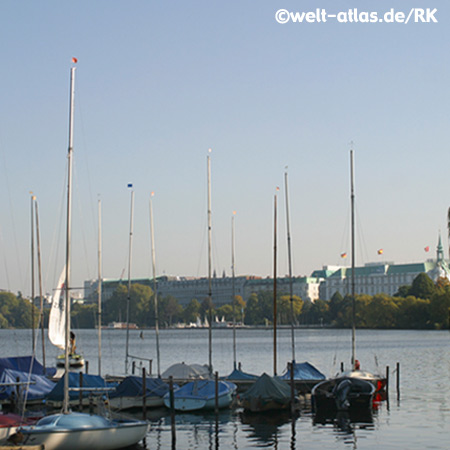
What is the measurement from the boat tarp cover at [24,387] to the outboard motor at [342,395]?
594 inches

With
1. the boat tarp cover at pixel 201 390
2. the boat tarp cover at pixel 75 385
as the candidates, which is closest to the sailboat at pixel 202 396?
the boat tarp cover at pixel 201 390

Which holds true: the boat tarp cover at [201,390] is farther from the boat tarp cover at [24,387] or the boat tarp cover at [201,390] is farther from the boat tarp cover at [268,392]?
the boat tarp cover at [24,387]

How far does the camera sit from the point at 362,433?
37.4 metres

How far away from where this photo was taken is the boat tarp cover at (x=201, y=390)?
42188mm

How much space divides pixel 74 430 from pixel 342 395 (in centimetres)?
1870

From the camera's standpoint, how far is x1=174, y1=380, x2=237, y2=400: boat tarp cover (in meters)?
42.2

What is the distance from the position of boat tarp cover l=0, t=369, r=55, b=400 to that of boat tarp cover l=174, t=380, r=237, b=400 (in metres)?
7.28

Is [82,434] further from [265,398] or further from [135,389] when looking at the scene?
[265,398]

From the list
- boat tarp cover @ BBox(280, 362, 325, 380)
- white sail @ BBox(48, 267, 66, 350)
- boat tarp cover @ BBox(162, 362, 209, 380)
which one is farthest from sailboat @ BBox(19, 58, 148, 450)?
white sail @ BBox(48, 267, 66, 350)

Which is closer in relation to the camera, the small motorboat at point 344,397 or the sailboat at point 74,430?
the sailboat at point 74,430

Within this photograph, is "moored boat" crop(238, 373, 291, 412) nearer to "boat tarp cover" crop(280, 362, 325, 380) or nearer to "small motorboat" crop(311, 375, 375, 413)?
"small motorboat" crop(311, 375, 375, 413)

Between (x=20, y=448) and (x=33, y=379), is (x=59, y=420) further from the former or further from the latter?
(x=33, y=379)

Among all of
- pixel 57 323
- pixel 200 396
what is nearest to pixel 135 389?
pixel 200 396

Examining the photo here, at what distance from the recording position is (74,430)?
29328 millimetres
